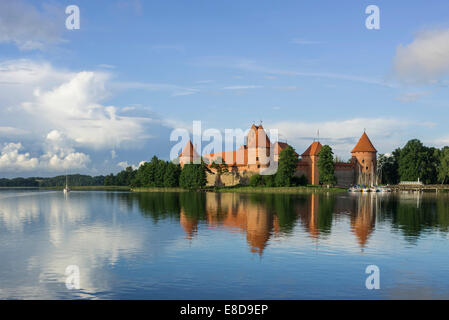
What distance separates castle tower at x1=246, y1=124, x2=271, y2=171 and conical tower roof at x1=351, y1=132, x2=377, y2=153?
22306mm

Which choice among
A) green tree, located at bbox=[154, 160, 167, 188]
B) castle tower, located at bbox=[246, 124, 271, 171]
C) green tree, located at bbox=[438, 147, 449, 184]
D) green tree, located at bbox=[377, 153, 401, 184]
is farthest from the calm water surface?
green tree, located at bbox=[377, 153, 401, 184]

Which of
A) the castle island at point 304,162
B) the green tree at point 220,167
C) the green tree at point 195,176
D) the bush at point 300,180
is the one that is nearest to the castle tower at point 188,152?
the castle island at point 304,162

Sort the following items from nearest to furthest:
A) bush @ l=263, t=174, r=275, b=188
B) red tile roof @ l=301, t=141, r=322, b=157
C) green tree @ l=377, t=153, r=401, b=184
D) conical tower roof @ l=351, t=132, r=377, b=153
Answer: bush @ l=263, t=174, r=275, b=188, red tile roof @ l=301, t=141, r=322, b=157, conical tower roof @ l=351, t=132, r=377, b=153, green tree @ l=377, t=153, r=401, b=184

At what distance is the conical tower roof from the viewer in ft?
348

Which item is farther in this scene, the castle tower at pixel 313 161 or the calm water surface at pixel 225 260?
the castle tower at pixel 313 161

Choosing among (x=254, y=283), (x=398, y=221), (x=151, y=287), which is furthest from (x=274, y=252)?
(x=398, y=221)

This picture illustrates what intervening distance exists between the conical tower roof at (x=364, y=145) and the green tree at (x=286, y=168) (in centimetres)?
2341

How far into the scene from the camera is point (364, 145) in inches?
4200

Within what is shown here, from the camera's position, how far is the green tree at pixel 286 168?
301ft

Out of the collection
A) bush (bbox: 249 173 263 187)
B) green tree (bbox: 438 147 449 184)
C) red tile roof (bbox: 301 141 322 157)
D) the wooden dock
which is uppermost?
red tile roof (bbox: 301 141 322 157)

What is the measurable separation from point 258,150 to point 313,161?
46.9ft

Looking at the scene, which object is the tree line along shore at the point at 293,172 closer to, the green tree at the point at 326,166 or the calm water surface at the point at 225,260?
the green tree at the point at 326,166

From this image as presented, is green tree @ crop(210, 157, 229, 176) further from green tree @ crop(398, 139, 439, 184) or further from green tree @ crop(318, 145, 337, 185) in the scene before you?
green tree @ crop(398, 139, 439, 184)
